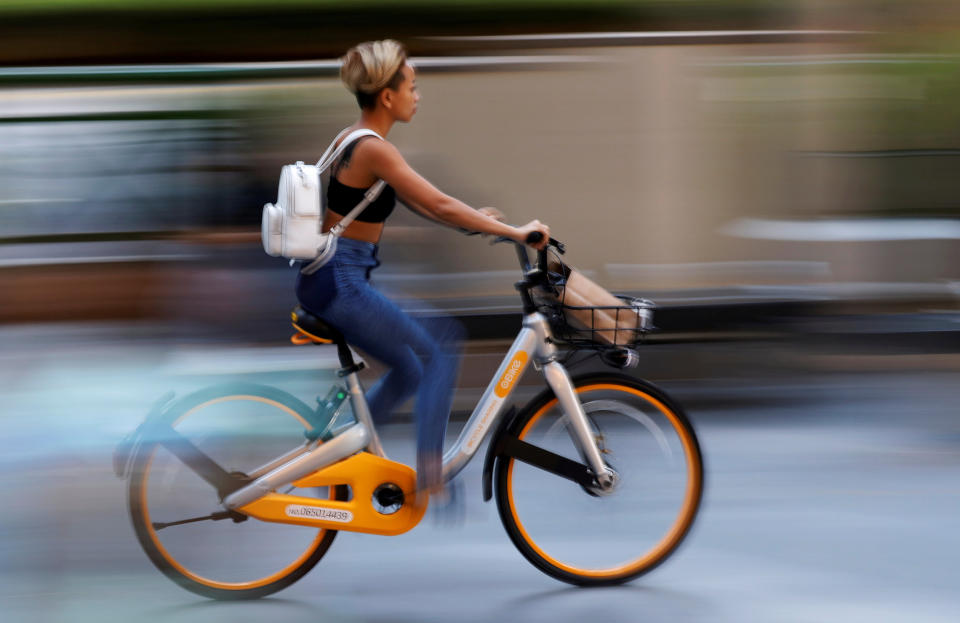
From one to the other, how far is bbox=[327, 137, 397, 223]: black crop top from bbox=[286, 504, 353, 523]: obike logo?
2.97 feet

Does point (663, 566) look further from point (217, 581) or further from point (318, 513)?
point (217, 581)

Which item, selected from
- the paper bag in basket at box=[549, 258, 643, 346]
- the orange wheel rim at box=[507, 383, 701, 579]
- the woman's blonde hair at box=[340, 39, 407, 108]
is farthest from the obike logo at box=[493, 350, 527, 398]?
the woman's blonde hair at box=[340, 39, 407, 108]

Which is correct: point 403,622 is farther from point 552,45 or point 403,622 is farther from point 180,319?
point 552,45

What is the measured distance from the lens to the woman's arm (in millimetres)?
3523

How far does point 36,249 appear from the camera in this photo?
360 inches

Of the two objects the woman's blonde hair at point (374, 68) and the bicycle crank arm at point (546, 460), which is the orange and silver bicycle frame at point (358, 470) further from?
the woman's blonde hair at point (374, 68)

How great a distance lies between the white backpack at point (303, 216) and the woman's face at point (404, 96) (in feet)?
0.38

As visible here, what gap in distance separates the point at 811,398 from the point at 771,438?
3.36 ft

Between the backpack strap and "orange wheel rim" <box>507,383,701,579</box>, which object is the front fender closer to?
the backpack strap

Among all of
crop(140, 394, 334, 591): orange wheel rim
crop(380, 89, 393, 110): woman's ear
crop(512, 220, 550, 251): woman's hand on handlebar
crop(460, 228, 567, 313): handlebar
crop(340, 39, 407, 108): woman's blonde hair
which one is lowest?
crop(140, 394, 334, 591): orange wheel rim

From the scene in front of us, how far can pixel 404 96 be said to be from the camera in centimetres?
363

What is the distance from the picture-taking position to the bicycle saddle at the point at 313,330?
366 centimetres

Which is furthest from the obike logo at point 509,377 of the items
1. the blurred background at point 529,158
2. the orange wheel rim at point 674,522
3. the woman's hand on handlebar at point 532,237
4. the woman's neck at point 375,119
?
the blurred background at point 529,158

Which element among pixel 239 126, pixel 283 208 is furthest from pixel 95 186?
pixel 283 208
